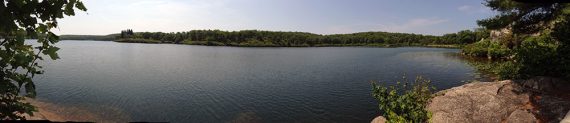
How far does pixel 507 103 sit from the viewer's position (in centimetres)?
2030

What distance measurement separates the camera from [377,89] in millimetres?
23203

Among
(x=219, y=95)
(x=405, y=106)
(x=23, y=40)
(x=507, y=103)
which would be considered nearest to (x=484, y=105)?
(x=507, y=103)

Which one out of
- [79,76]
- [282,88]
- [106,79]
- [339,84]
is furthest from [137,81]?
[339,84]

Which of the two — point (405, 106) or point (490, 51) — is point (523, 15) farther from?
point (490, 51)

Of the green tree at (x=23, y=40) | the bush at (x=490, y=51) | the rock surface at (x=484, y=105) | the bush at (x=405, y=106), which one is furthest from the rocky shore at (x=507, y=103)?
the bush at (x=490, y=51)

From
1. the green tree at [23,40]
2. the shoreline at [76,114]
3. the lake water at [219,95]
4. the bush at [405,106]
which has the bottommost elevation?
the shoreline at [76,114]

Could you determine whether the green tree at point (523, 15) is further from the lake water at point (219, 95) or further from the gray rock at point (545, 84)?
the lake water at point (219, 95)

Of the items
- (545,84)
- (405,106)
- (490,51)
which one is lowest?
(405,106)

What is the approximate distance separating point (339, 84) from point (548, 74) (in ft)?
88.7

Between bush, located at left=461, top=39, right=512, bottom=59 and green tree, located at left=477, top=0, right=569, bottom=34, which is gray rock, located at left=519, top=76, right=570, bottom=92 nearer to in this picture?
green tree, located at left=477, top=0, right=569, bottom=34

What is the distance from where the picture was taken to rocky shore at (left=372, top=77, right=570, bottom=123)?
1869cm

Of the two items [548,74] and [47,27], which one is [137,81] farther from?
[47,27]

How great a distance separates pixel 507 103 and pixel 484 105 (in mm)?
1123

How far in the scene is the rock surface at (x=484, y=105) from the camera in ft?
63.9
